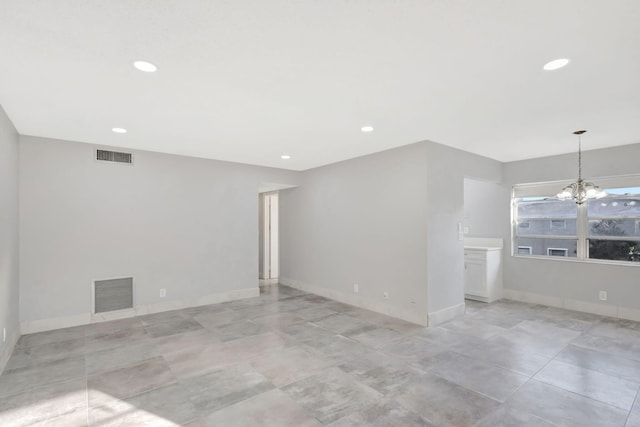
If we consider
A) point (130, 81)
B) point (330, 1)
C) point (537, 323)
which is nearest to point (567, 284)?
point (537, 323)

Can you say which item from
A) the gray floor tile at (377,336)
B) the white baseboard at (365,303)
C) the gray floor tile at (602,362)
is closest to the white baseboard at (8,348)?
the gray floor tile at (377,336)

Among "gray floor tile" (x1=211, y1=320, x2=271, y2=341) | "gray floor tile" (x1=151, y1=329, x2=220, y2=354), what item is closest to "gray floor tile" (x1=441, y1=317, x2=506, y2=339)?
"gray floor tile" (x1=211, y1=320, x2=271, y2=341)

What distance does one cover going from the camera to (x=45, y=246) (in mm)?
4254

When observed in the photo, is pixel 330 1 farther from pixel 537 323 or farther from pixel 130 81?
pixel 537 323

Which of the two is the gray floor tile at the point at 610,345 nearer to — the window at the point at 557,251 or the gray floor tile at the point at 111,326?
the window at the point at 557,251

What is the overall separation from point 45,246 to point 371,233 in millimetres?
4568

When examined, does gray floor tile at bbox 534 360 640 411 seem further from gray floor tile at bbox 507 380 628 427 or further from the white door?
the white door

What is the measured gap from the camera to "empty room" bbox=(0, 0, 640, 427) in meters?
2.02

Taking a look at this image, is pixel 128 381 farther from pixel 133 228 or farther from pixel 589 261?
pixel 589 261

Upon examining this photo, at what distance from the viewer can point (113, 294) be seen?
4.75 meters

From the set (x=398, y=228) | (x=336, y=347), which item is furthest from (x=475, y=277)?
(x=336, y=347)

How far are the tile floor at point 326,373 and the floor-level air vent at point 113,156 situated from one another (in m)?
2.37

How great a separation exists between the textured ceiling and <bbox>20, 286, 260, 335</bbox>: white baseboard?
2465mm

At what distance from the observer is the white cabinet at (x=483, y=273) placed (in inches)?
228
